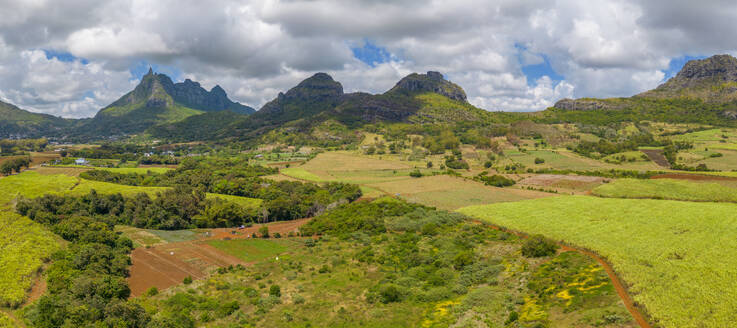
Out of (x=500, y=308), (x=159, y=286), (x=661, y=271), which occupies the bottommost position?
(x=159, y=286)

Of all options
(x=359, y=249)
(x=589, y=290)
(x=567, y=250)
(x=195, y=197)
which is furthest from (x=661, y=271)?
(x=195, y=197)

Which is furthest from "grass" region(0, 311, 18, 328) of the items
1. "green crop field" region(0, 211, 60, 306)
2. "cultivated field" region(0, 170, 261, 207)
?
"cultivated field" region(0, 170, 261, 207)

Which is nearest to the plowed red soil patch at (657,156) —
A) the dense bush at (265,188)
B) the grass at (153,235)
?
the dense bush at (265,188)

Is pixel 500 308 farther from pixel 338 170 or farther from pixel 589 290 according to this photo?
pixel 338 170

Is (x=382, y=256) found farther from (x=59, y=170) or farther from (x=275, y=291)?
(x=59, y=170)

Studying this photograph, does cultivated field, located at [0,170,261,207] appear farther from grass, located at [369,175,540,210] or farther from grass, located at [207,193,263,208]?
grass, located at [369,175,540,210]

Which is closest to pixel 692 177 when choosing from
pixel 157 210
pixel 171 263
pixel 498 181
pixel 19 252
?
pixel 498 181

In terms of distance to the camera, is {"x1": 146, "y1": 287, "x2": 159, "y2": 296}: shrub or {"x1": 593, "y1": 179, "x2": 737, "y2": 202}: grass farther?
{"x1": 593, "y1": 179, "x2": 737, "y2": 202}: grass
